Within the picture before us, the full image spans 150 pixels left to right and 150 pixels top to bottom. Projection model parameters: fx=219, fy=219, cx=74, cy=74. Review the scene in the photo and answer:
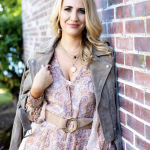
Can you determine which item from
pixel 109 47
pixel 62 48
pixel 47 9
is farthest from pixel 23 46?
pixel 109 47

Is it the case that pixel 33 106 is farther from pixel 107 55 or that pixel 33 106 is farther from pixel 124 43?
pixel 124 43

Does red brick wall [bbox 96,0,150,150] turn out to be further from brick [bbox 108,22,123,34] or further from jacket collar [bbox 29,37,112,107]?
jacket collar [bbox 29,37,112,107]

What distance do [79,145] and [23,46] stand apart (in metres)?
4.13

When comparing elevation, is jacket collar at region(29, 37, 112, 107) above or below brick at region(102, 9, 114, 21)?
below

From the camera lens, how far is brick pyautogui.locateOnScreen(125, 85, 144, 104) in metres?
1.58

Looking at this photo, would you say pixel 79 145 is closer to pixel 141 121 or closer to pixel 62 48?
pixel 141 121

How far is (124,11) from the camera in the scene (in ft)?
5.54

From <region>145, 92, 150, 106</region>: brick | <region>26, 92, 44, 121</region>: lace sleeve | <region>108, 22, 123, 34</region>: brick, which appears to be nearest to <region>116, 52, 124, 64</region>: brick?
<region>108, 22, 123, 34</region>: brick

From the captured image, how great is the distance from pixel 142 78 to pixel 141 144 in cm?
51

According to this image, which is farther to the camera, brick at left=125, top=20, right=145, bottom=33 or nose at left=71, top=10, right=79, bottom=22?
nose at left=71, top=10, right=79, bottom=22

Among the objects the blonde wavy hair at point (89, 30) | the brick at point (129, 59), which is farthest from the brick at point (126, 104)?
the blonde wavy hair at point (89, 30)

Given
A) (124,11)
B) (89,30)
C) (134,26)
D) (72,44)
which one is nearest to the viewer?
(134,26)

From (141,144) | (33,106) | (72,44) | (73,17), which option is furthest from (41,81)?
(141,144)

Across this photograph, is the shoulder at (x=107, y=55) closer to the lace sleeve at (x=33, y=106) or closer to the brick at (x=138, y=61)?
the brick at (x=138, y=61)
